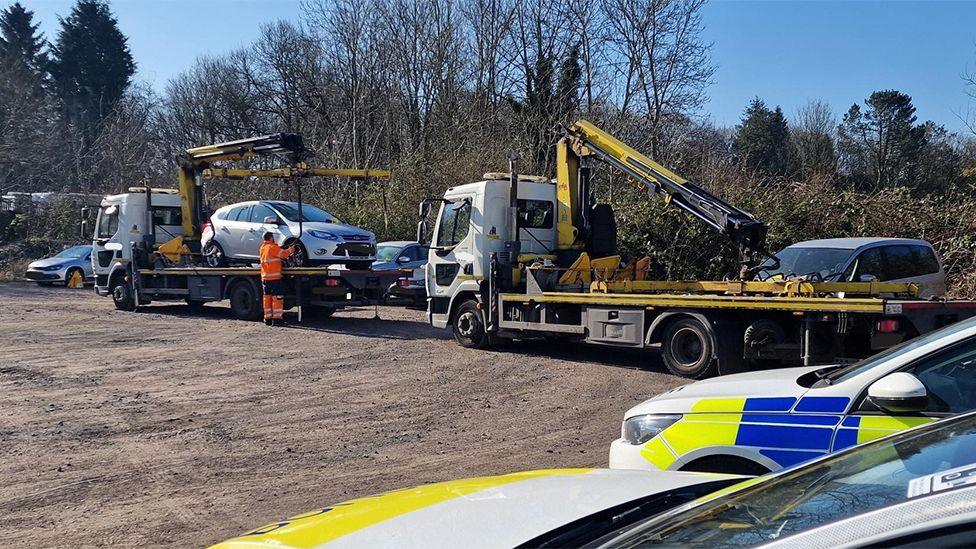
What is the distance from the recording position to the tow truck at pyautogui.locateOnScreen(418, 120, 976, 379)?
10.3m

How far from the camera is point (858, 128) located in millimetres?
38438

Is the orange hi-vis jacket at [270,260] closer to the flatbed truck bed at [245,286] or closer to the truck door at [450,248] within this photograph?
the flatbed truck bed at [245,286]

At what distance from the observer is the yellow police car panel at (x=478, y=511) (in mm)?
2559

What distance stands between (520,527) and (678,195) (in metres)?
10.9

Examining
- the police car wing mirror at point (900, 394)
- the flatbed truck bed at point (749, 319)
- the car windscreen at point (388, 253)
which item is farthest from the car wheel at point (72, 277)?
the police car wing mirror at point (900, 394)

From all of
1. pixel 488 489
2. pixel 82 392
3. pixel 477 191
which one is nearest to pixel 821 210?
pixel 477 191

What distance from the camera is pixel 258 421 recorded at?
880cm

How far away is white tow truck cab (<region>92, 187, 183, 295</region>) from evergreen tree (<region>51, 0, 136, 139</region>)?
38.8m

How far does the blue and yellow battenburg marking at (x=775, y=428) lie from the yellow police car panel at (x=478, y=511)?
874mm

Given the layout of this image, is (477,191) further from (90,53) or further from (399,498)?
(90,53)

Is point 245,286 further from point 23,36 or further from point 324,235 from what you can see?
point 23,36

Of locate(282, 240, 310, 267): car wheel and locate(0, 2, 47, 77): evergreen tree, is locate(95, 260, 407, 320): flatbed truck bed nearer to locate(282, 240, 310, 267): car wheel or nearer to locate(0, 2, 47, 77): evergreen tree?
locate(282, 240, 310, 267): car wheel

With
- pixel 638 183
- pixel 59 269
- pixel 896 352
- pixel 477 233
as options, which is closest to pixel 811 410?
pixel 896 352

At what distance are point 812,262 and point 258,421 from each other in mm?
8408
